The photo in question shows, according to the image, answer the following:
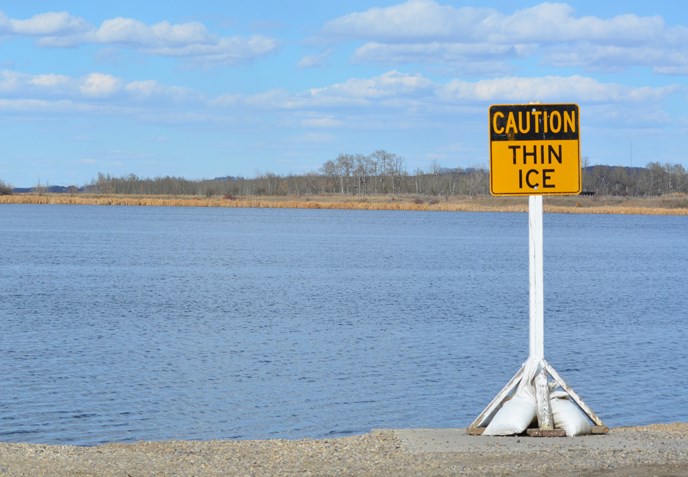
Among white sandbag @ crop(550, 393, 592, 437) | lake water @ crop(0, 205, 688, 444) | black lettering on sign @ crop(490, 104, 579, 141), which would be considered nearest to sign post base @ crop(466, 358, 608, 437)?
white sandbag @ crop(550, 393, 592, 437)

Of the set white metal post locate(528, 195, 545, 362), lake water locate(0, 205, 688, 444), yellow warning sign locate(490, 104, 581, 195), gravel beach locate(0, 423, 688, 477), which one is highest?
yellow warning sign locate(490, 104, 581, 195)

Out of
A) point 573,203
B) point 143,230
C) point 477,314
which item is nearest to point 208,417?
point 477,314

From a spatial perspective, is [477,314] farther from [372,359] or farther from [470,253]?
[470,253]

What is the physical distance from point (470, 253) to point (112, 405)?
159ft

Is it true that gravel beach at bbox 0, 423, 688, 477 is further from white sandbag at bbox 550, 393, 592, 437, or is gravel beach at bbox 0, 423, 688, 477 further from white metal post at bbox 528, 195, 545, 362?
white metal post at bbox 528, 195, 545, 362

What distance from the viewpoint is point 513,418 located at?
9.93 metres

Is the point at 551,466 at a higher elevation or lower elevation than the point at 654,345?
higher

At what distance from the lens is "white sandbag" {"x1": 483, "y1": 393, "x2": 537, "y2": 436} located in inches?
389

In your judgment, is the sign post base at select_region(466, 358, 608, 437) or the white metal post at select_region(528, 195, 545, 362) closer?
the sign post base at select_region(466, 358, 608, 437)

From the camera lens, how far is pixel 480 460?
8.73 m

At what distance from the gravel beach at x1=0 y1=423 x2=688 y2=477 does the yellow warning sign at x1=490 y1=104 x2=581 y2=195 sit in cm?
→ 259

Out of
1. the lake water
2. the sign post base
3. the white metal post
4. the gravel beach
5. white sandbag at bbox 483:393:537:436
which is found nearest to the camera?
the gravel beach

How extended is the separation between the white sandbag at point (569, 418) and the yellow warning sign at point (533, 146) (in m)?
2.15

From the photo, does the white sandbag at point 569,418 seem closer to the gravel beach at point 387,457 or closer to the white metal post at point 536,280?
the gravel beach at point 387,457
